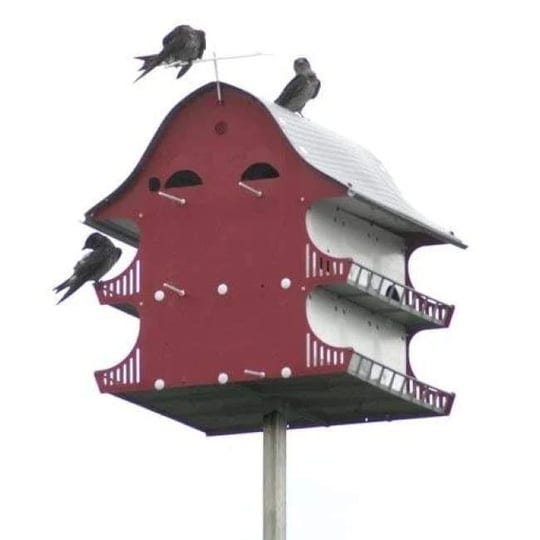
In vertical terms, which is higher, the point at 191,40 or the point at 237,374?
the point at 191,40

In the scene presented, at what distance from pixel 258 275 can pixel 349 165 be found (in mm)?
1559

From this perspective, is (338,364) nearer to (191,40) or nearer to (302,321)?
(302,321)

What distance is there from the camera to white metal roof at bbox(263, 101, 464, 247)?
49625mm

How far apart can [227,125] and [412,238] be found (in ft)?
7.40

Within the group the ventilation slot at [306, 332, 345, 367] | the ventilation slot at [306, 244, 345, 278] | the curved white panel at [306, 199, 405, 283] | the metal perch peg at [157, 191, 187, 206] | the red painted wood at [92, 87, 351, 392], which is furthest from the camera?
the metal perch peg at [157, 191, 187, 206]

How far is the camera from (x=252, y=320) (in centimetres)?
4938

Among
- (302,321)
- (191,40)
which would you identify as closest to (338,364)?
(302,321)

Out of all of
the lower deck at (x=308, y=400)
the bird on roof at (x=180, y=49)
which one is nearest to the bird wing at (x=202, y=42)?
→ the bird on roof at (x=180, y=49)

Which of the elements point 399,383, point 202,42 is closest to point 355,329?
point 399,383

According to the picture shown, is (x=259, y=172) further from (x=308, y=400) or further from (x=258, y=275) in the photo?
(x=308, y=400)

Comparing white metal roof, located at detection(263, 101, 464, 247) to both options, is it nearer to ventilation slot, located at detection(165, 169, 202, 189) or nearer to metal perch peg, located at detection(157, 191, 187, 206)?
ventilation slot, located at detection(165, 169, 202, 189)

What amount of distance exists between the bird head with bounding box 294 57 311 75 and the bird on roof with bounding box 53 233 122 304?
7.81 ft

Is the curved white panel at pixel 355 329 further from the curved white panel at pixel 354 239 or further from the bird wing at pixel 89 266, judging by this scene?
the bird wing at pixel 89 266

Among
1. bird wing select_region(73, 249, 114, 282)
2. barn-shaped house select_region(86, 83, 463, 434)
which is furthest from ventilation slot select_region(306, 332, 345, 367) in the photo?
bird wing select_region(73, 249, 114, 282)
